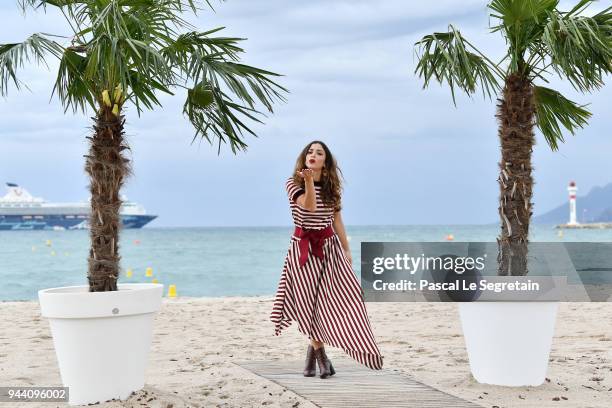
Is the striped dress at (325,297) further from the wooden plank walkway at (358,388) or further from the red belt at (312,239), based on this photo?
the wooden plank walkway at (358,388)

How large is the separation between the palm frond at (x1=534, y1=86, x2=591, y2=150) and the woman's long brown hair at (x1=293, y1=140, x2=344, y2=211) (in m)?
1.58

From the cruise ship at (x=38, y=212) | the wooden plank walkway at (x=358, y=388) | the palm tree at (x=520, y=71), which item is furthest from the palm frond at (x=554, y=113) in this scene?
the cruise ship at (x=38, y=212)

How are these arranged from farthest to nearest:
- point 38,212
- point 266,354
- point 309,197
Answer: point 38,212 → point 266,354 → point 309,197

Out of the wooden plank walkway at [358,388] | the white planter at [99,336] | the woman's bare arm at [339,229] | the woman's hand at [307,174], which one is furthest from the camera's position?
the woman's bare arm at [339,229]

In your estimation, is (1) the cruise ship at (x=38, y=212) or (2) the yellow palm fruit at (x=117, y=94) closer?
(2) the yellow palm fruit at (x=117, y=94)

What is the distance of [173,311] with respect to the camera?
10.5 meters

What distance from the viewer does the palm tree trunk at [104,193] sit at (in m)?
4.71

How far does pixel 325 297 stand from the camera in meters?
5.19

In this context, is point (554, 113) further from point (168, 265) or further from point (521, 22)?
point (168, 265)

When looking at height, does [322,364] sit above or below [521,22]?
below

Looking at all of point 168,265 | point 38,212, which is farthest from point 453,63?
point 38,212

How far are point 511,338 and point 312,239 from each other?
1459mm

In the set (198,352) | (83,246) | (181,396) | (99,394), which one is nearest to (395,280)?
(181,396)

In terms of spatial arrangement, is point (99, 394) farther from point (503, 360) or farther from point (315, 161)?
point (503, 360)
